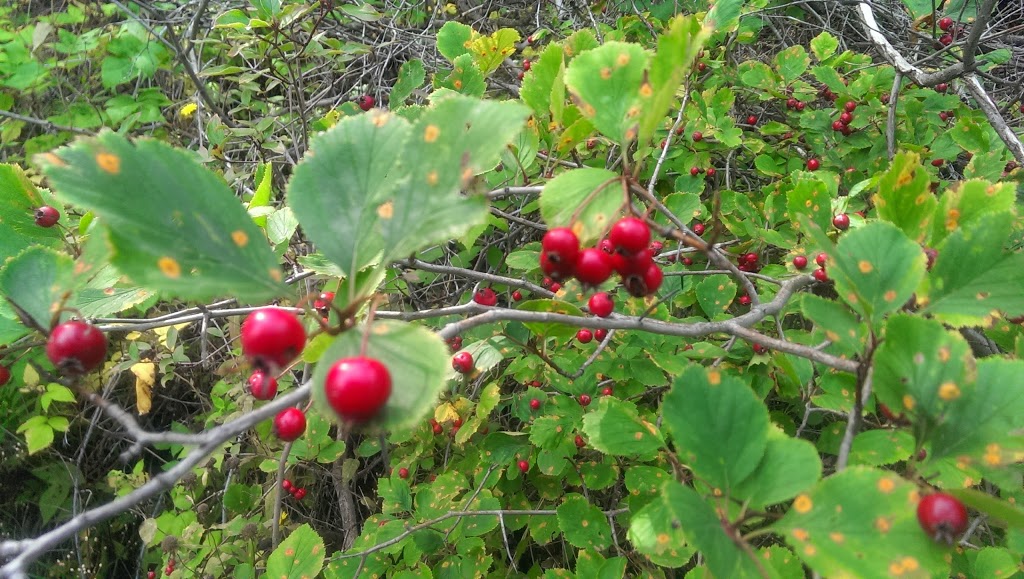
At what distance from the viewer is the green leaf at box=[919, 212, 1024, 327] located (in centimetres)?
75

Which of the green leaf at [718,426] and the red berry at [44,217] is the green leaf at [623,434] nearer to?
the green leaf at [718,426]

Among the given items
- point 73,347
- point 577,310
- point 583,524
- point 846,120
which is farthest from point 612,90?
point 846,120

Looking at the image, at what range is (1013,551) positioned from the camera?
100 centimetres

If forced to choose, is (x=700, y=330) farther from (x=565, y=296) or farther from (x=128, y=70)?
(x=128, y=70)

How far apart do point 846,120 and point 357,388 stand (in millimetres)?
2267

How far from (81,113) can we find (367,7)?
8.21ft

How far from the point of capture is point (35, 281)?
75 cm

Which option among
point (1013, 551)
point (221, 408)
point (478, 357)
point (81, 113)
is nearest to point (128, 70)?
point (81, 113)

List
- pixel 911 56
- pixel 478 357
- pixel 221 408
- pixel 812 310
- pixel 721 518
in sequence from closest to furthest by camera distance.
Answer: pixel 721 518, pixel 812 310, pixel 478 357, pixel 221 408, pixel 911 56

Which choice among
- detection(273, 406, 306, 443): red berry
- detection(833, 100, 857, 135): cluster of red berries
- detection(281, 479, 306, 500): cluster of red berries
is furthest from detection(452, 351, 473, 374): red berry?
detection(833, 100, 857, 135): cluster of red berries

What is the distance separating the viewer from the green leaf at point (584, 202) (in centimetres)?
72

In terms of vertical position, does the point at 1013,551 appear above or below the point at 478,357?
below

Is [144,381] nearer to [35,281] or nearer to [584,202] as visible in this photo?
[35,281]

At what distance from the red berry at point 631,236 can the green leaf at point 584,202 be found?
0.07ft
